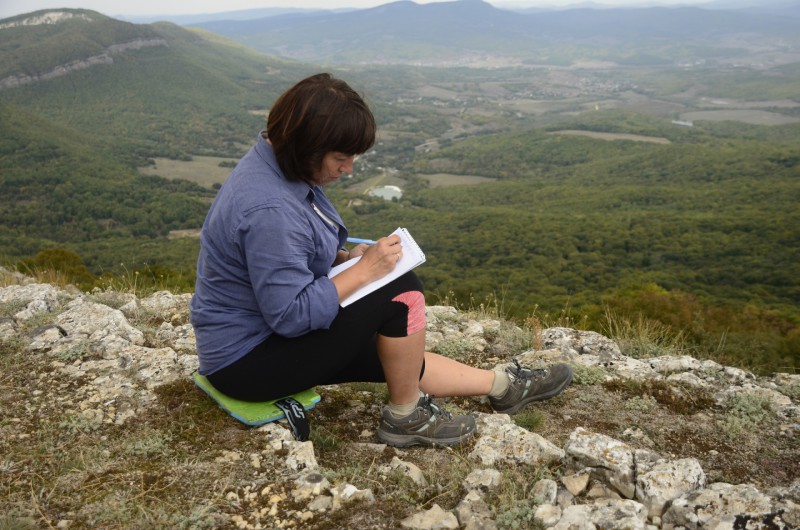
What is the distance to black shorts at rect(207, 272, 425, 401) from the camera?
2.60 metres

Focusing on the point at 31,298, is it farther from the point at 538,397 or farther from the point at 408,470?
the point at 538,397

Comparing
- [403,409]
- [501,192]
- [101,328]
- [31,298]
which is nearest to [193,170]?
[501,192]

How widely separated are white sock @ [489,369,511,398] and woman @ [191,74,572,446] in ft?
1.40

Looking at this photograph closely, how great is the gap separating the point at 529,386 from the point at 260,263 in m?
1.98

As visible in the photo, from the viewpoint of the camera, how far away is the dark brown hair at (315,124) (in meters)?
2.30

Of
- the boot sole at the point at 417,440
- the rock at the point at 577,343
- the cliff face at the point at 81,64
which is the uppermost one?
the cliff face at the point at 81,64

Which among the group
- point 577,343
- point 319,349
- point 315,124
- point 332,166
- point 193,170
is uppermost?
point 315,124

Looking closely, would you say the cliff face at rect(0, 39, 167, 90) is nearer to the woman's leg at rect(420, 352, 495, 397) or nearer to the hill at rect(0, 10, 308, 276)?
the hill at rect(0, 10, 308, 276)

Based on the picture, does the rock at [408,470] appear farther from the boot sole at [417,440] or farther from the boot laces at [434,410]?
the boot laces at [434,410]

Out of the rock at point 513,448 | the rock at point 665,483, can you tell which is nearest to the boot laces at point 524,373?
the rock at point 513,448

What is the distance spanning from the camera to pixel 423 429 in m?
2.92

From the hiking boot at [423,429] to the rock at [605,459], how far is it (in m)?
0.57

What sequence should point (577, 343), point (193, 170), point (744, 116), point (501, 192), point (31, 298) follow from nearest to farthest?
point (577, 343), point (31, 298), point (501, 192), point (193, 170), point (744, 116)

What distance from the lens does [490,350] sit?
459cm
